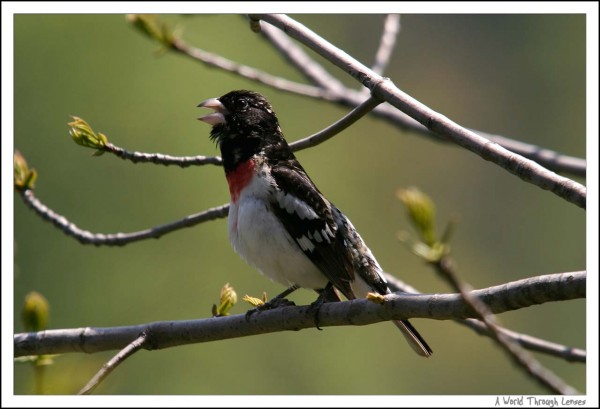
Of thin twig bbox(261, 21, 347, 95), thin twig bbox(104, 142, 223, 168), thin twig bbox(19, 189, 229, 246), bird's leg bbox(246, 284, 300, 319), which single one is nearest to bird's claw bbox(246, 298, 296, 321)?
bird's leg bbox(246, 284, 300, 319)

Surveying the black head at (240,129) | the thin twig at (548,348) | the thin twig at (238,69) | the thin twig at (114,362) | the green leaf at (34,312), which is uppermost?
the thin twig at (238,69)

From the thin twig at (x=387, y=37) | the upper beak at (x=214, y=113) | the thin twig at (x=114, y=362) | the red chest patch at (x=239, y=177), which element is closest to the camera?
the thin twig at (x=114, y=362)

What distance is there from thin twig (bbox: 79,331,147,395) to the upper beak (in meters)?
1.50

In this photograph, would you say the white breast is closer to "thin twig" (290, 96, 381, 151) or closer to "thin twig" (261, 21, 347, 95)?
"thin twig" (290, 96, 381, 151)

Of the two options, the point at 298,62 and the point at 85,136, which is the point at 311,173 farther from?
the point at 85,136

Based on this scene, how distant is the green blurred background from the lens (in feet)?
19.1

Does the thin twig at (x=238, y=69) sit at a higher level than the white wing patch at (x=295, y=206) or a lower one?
higher

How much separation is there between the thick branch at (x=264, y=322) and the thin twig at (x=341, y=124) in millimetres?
924

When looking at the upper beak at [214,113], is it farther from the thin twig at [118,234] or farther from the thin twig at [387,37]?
the thin twig at [387,37]

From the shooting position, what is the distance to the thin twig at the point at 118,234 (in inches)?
179

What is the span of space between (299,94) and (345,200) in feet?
9.18

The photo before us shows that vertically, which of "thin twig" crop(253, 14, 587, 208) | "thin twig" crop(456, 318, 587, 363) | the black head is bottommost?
"thin twig" crop(456, 318, 587, 363)

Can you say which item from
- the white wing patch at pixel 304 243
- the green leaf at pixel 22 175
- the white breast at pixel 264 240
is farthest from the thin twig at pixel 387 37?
the green leaf at pixel 22 175

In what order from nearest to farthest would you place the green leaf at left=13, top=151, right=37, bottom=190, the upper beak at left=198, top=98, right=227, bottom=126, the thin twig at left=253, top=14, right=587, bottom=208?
the thin twig at left=253, top=14, right=587, bottom=208, the green leaf at left=13, top=151, right=37, bottom=190, the upper beak at left=198, top=98, right=227, bottom=126
